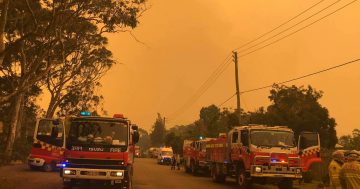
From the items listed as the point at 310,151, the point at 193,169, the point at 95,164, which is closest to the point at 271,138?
the point at 310,151

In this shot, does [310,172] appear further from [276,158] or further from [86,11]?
[86,11]

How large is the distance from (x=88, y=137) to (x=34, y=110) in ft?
140

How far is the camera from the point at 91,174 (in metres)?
16.2

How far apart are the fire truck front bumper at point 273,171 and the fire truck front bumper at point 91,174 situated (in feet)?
23.4

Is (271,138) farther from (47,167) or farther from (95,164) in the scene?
(47,167)

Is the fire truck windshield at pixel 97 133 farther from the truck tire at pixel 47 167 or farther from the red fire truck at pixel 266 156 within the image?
the truck tire at pixel 47 167

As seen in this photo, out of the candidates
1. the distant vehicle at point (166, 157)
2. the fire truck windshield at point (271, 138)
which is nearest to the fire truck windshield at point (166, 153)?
the distant vehicle at point (166, 157)

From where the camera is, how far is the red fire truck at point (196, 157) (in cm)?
3305

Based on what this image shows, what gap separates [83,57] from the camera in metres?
43.3

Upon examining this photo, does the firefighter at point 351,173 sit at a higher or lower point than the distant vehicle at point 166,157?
lower

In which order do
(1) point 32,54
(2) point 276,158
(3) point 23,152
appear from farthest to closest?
(3) point 23,152 → (1) point 32,54 → (2) point 276,158

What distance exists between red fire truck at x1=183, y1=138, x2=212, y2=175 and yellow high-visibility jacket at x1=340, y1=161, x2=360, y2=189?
2350cm

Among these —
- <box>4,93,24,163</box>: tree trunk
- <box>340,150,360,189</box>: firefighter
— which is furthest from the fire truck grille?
<box>4,93,24,163</box>: tree trunk

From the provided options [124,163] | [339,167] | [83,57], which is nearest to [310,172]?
[124,163]
